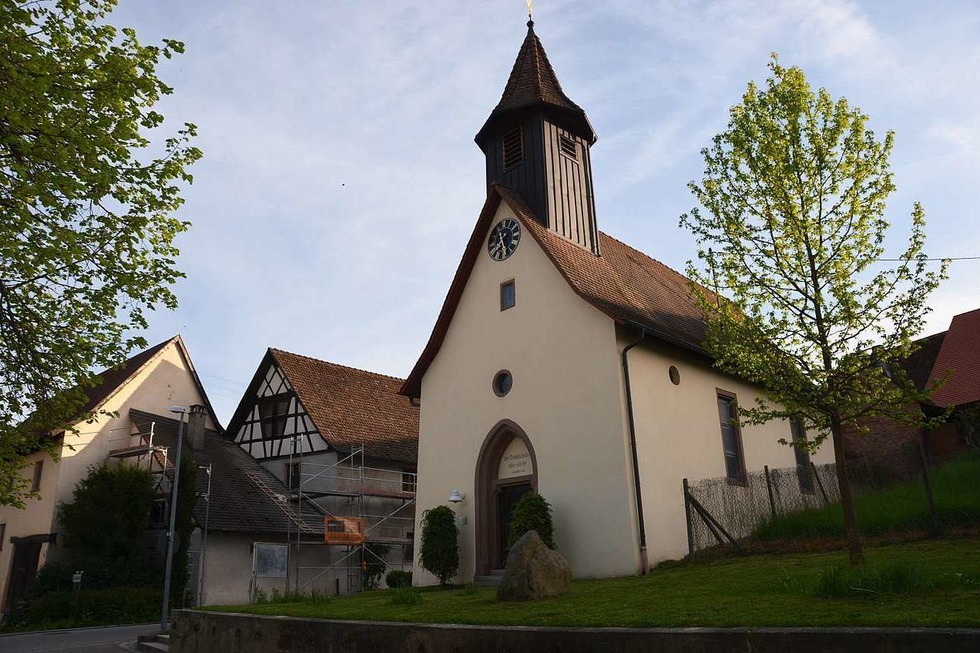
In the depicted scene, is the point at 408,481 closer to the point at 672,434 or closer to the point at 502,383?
the point at 502,383

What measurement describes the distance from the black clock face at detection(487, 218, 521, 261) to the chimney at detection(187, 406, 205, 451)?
1731 centimetres

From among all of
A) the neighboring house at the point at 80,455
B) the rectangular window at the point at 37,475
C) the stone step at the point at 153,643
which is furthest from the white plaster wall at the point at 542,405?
the rectangular window at the point at 37,475

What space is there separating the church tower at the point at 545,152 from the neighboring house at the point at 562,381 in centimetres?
4

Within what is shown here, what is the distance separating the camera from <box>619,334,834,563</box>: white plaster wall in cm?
1691

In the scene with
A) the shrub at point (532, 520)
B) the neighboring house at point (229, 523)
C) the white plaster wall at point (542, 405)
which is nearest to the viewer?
the shrub at point (532, 520)

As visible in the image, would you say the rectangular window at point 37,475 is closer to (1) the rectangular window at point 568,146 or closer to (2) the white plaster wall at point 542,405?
(2) the white plaster wall at point 542,405

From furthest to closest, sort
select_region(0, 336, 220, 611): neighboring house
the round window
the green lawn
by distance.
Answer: select_region(0, 336, 220, 611): neighboring house
the round window
the green lawn

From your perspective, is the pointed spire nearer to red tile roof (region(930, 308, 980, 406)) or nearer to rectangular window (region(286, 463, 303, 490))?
red tile roof (region(930, 308, 980, 406))

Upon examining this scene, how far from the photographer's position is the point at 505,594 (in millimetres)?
12102

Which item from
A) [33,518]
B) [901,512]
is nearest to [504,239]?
[901,512]

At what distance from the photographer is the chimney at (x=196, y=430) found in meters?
31.8

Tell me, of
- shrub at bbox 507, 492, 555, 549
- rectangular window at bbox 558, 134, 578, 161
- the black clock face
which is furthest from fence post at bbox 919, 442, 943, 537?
rectangular window at bbox 558, 134, 578, 161

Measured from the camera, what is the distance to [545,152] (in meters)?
21.1

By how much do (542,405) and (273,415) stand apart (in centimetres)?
1857
